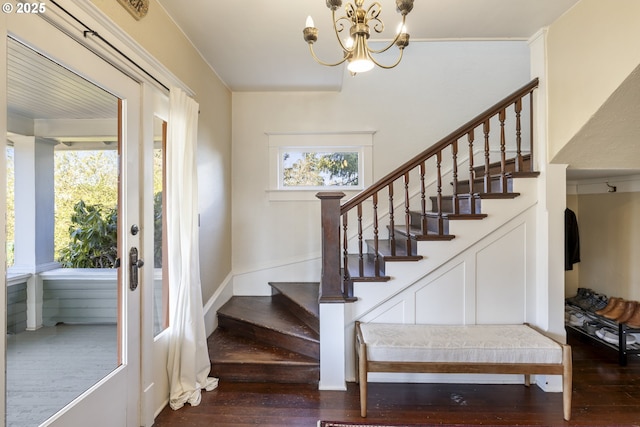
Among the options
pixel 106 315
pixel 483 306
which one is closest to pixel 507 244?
pixel 483 306

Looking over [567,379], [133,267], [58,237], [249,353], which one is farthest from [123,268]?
[567,379]

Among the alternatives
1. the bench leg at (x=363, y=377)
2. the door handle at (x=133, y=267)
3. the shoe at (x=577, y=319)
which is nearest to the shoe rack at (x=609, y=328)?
the shoe at (x=577, y=319)

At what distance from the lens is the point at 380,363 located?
6.00ft

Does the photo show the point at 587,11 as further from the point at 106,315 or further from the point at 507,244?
the point at 106,315

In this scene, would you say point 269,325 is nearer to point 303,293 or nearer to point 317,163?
point 303,293

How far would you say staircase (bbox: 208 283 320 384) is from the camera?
215 centimetres

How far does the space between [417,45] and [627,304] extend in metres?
3.24

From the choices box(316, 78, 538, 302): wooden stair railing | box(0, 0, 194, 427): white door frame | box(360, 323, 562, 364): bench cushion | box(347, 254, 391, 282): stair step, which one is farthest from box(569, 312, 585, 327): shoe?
box(0, 0, 194, 427): white door frame

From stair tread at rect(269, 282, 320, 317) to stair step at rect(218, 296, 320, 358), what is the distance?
14cm

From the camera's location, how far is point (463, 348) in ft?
5.99

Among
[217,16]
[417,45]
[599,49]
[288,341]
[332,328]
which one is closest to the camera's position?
[599,49]

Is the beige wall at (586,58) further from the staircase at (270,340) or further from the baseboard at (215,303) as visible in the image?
the baseboard at (215,303)

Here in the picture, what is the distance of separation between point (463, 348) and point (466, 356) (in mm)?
51

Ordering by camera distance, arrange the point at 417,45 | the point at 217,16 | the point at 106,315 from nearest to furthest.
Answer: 1. the point at 106,315
2. the point at 217,16
3. the point at 417,45
